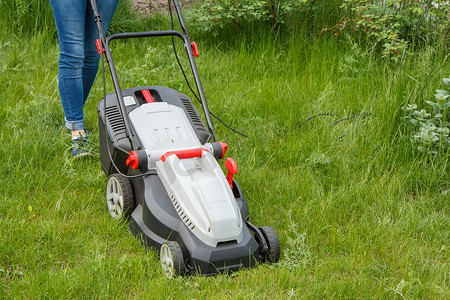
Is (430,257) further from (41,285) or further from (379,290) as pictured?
(41,285)

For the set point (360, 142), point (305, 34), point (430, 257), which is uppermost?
point (305, 34)

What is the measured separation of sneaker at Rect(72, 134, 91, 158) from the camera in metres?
3.44

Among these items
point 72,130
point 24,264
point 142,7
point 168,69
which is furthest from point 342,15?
point 24,264

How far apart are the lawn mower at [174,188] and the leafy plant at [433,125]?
1.12m

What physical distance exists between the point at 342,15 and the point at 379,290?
2809 mm

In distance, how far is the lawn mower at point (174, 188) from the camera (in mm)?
2480

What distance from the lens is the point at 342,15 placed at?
4.77 metres

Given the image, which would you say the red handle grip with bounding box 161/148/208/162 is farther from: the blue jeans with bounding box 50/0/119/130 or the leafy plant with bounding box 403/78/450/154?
the leafy plant with bounding box 403/78/450/154

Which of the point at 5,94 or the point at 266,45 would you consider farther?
the point at 266,45

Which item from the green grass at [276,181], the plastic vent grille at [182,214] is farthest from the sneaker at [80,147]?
the plastic vent grille at [182,214]

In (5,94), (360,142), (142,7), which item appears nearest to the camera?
(360,142)

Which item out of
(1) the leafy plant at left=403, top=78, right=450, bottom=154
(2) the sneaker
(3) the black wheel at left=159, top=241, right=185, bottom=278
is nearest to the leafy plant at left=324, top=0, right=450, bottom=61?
(1) the leafy plant at left=403, top=78, right=450, bottom=154

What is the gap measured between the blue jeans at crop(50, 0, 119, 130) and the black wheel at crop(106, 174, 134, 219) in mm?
679

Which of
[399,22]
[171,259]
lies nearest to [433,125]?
[399,22]
